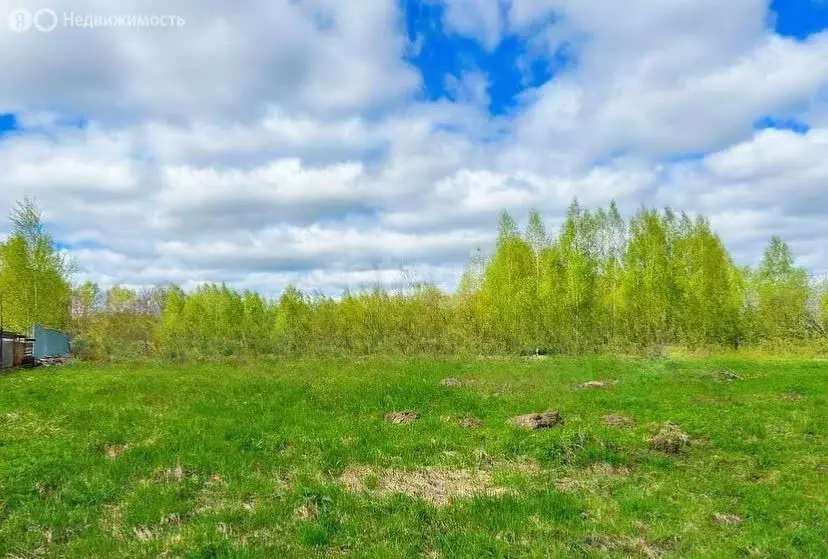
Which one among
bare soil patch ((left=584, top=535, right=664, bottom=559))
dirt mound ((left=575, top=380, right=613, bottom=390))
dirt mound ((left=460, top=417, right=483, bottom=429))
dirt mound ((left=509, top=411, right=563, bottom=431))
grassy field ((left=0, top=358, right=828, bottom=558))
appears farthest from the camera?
dirt mound ((left=575, top=380, right=613, bottom=390))

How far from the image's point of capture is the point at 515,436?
14.4 m

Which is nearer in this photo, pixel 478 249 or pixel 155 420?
pixel 155 420

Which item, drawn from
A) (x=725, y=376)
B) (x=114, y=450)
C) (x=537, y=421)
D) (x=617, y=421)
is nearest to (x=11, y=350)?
(x=114, y=450)

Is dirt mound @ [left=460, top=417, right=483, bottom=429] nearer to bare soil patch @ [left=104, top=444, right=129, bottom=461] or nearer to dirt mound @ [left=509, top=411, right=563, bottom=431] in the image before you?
dirt mound @ [left=509, top=411, right=563, bottom=431]

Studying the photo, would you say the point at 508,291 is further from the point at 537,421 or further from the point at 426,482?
the point at 426,482

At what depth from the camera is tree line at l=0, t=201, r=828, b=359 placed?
47594 mm

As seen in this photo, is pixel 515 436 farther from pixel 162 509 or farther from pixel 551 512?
pixel 162 509

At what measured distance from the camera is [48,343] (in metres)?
44.5

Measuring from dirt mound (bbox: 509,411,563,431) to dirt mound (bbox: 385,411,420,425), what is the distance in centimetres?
296

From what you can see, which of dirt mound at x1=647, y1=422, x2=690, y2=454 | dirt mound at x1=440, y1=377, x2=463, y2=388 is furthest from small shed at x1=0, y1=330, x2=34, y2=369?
dirt mound at x1=647, y1=422, x2=690, y2=454

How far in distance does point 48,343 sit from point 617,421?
4401cm

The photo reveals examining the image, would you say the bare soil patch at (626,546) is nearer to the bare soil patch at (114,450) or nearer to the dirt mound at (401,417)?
the dirt mound at (401,417)

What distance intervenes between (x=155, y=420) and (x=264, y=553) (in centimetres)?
1101

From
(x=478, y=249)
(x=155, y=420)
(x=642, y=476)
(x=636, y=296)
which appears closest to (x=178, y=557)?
(x=642, y=476)
